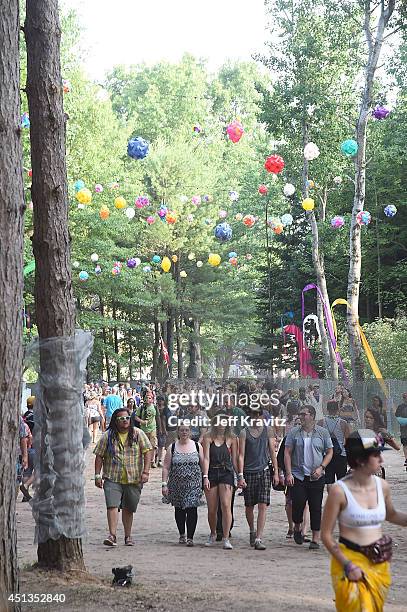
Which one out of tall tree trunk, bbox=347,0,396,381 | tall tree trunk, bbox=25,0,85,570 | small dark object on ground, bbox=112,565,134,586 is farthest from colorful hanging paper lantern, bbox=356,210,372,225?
small dark object on ground, bbox=112,565,134,586

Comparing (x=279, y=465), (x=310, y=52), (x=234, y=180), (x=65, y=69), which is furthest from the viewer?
(x=234, y=180)

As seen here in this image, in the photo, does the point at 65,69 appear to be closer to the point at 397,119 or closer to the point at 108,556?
the point at 397,119

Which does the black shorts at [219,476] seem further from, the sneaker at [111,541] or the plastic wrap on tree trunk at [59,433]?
the plastic wrap on tree trunk at [59,433]

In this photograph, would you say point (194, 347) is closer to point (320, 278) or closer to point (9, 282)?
point (320, 278)

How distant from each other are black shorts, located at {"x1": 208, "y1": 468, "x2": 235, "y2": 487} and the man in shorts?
0.44ft

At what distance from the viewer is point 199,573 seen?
421 inches

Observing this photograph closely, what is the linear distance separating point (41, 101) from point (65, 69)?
1279 inches

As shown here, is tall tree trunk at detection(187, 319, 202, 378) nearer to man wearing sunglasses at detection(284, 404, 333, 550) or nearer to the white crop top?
man wearing sunglasses at detection(284, 404, 333, 550)

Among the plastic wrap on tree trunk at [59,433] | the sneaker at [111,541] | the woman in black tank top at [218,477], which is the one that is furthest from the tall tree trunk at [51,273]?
the woman in black tank top at [218,477]

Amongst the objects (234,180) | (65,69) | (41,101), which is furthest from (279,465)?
(234,180)

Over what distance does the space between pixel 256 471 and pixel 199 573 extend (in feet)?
8.26

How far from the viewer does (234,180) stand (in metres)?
69.9

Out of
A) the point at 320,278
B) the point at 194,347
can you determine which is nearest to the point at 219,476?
the point at 320,278

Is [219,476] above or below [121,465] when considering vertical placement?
below
